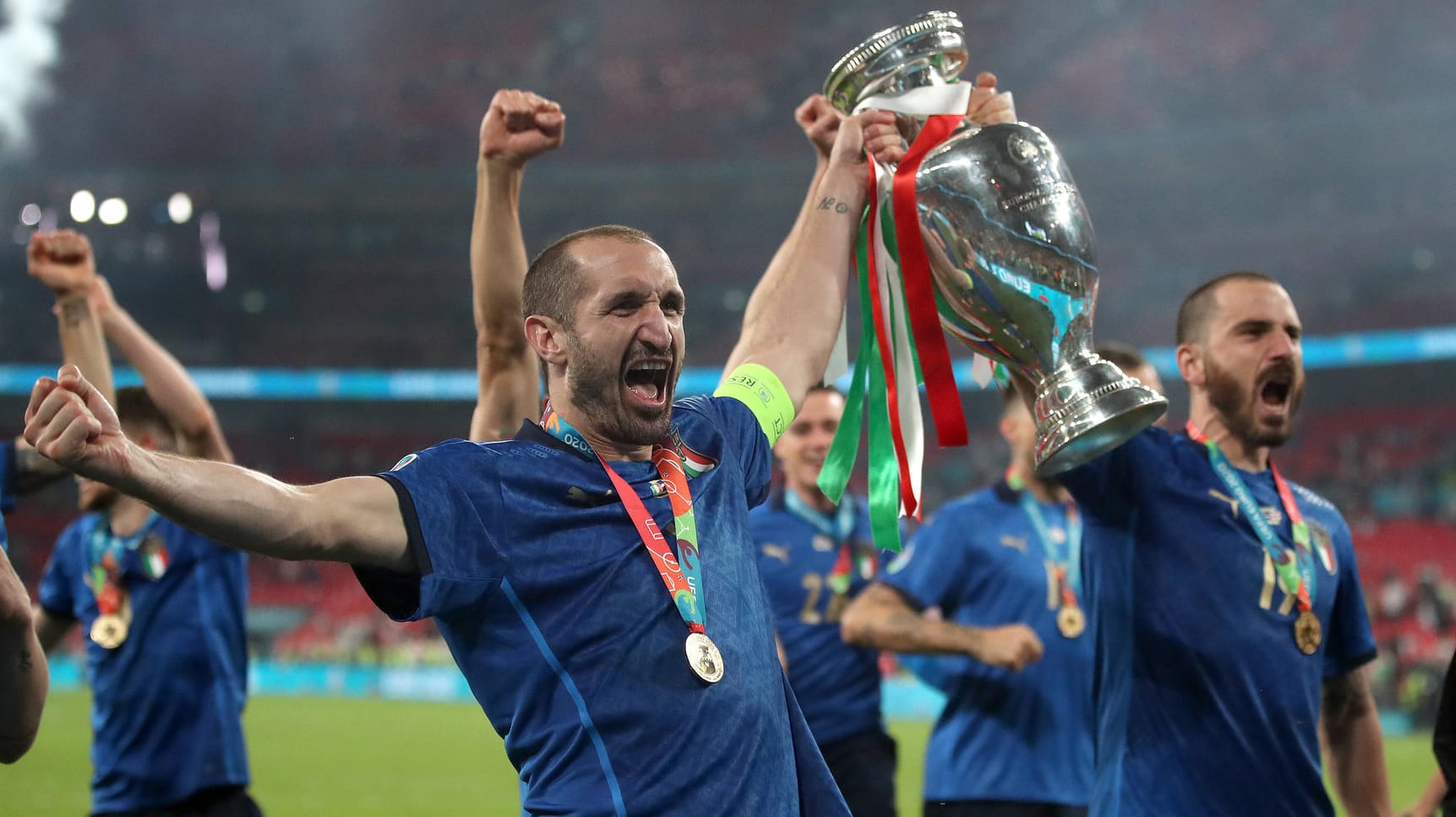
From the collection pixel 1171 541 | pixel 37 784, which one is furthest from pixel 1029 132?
pixel 37 784

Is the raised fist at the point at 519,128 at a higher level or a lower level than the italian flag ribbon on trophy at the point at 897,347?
higher

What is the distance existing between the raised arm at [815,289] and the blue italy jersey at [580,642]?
67cm

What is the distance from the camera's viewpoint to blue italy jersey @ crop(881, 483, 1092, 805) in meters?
4.42

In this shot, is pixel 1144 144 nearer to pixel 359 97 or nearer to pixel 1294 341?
pixel 359 97

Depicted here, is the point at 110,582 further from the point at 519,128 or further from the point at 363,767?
the point at 363,767

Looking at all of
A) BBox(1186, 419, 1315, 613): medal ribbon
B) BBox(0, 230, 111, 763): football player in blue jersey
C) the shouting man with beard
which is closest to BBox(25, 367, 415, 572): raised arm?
the shouting man with beard

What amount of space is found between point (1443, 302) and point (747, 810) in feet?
84.6

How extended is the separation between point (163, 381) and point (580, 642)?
116 inches

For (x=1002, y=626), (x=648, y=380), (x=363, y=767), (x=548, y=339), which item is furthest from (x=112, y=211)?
(x=648, y=380)

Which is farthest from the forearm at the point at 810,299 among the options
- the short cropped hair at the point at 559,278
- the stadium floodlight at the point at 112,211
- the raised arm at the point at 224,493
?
the stadium floodlight at the point at 112,211

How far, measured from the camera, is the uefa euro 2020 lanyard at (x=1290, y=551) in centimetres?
318

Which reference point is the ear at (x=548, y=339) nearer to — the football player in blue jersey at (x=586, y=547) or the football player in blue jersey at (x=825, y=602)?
the football player in blue jersey at (x=586, y=547)

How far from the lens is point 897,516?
287cm

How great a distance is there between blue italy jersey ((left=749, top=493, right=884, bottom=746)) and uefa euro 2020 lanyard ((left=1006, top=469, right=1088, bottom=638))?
699 mm
